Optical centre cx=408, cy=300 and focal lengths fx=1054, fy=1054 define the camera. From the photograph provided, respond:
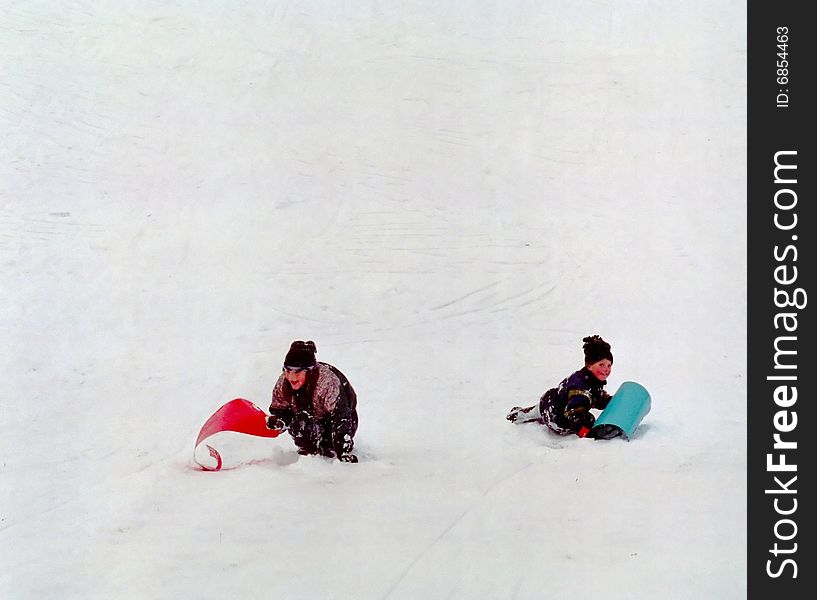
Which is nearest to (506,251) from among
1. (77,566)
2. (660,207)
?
(660,207)

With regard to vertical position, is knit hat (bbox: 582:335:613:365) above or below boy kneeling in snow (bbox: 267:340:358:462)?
above

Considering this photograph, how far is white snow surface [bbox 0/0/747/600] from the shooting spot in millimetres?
3492

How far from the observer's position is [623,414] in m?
3.77

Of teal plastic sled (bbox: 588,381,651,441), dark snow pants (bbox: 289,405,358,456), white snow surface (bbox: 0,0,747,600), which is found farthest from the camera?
teal plastic sled (bbox: 588,381,651,441)

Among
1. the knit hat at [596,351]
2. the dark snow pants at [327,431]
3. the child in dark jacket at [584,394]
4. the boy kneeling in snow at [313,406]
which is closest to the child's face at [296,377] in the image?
the boy kneeling in snow at [313,406]

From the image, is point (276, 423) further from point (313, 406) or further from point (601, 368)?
point (601, 368)

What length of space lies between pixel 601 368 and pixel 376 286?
1184 mm

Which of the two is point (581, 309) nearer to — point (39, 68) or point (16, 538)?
point (16, 538)

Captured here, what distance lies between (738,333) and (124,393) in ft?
8.08

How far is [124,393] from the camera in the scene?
4145 mm
